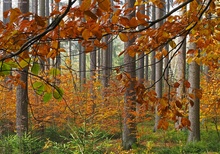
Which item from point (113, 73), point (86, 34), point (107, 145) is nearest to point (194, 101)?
point (107, 145)

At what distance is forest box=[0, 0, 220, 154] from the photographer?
1.54 m

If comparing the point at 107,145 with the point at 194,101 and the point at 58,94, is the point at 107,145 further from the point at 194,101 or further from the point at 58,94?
the point at 58,94

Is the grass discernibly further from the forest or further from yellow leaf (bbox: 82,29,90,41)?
yellow leaf (bbox: 82,29,90,41)

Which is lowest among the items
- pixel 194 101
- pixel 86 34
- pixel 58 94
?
pixel 194 101

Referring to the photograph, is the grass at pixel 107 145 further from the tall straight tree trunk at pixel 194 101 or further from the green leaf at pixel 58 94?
the green leaf at pixel 58 94

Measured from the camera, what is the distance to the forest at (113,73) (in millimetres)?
1538

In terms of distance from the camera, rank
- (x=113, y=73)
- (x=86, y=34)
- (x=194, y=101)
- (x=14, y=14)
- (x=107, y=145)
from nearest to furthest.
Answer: (x=14, y=14) → (x=86, y=34) → (x=113, y=73) → (x=107, y=145) → (x=194, y=101)

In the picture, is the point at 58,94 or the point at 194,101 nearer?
the point at 58,94

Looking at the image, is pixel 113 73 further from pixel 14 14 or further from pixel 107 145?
pixel 14 14

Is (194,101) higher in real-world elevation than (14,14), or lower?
lower

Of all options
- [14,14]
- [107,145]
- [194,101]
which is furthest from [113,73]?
[194,101]

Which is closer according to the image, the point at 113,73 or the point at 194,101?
the point at 113,73

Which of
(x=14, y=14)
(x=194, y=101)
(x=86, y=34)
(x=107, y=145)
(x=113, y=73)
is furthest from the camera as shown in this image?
(x=194, y=101)

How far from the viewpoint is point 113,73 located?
188 inches
